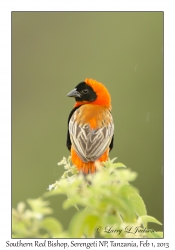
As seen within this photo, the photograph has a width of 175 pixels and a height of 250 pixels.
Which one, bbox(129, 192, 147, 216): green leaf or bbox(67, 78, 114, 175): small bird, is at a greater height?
bbox(67, 78, 114, 175): small bird

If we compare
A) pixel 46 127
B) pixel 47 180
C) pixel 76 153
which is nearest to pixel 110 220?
pixel 76 153

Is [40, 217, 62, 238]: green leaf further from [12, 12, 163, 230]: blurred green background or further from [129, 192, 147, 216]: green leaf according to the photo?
[12, 12, 163, 230]: blurred green background

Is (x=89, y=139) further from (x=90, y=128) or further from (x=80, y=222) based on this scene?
(x=80, y=222)

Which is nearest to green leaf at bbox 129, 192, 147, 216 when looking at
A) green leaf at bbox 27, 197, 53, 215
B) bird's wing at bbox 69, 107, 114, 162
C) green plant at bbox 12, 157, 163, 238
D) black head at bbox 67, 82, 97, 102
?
green plant at bbox 12, 157, 163, 238

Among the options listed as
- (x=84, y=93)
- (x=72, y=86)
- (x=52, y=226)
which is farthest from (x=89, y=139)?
(x=72, y=86)

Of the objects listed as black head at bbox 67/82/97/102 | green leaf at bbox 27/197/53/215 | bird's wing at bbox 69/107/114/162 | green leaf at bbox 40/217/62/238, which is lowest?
green leaf at bbox 40/217/62/238

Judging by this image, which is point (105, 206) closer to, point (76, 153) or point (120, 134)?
point (76, 153)

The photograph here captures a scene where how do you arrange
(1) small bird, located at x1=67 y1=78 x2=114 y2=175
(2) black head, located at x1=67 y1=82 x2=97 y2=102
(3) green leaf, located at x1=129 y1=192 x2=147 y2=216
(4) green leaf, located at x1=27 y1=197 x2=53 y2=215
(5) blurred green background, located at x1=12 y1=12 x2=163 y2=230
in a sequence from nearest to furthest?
(4) green leaf, located at x1=27 y1=197 x2=53 y2=215, (3) green leaf, located at x1=129 y1=192 x2=147 y2=216, (1) small bird, located at x1=67 y1=78 x2=114 y2=175, (2) black head, located at x1=67 y1=82 x2=97 y2=102, (5) blurred green background, located at x1=12 y1=12 x2=163 y2=230

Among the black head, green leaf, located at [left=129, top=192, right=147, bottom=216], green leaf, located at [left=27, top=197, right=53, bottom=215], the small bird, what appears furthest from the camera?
the black head
